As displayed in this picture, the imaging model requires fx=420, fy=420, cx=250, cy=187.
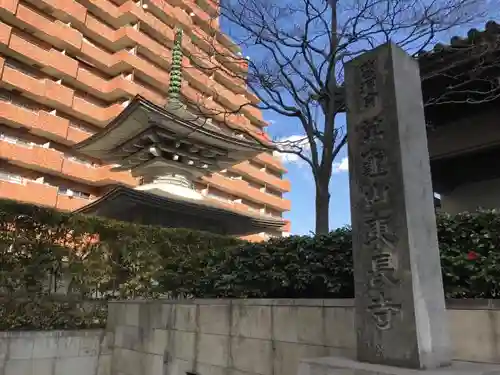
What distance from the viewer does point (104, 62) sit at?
129ft

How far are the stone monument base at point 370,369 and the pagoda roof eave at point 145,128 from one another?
9.30 meters

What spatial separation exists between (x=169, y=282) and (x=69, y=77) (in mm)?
33868

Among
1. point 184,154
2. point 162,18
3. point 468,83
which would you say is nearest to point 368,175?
point 468,83

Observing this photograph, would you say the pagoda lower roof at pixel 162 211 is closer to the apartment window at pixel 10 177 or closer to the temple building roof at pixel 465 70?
the temple building roof at pixel 465 70

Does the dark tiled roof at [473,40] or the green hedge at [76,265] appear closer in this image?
the dark tiled roof at [473,40]

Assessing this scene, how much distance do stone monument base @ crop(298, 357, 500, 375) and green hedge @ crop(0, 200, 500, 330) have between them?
0.97 metres

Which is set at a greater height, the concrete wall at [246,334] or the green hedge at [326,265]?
the green hedge at [326,265]

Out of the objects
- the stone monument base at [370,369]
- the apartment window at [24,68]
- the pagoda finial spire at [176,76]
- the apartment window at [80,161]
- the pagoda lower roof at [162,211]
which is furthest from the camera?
the apartment window at [80,161]

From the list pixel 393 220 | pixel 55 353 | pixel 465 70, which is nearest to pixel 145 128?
pixel 55 353

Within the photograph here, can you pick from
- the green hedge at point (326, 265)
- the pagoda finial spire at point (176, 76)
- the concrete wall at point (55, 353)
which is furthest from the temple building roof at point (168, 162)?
the green hedge at point (326, 265)

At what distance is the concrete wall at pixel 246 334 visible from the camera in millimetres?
3754

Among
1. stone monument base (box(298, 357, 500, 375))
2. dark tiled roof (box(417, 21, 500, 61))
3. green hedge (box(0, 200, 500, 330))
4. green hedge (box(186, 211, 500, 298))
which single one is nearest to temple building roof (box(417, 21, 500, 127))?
dark tiled roof (box(417, 21, 500, 61))

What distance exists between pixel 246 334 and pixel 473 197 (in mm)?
5854

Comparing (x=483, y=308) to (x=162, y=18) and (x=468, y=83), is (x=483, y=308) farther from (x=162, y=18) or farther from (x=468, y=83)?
(x=162, y=18)
